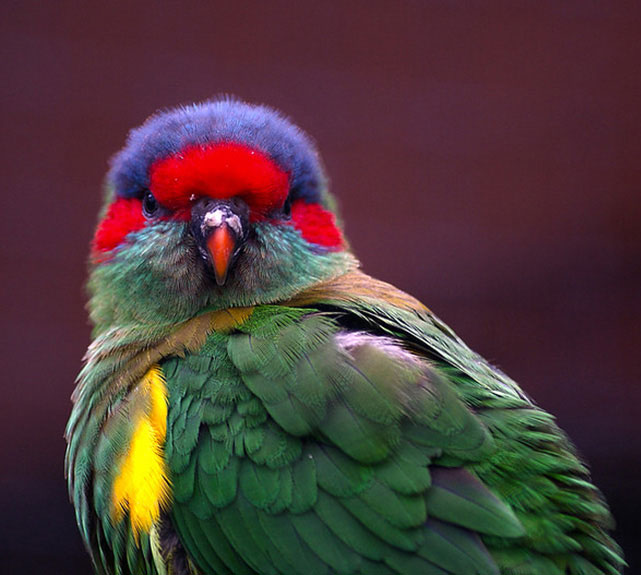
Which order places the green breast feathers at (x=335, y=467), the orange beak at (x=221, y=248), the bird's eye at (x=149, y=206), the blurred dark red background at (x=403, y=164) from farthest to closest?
1. the blurred dark red background at (x=403, y=164)
2. the bird's eye at (x=149, y=206)
3. the orange beak at (x=221, y=248)
4. the green breast feathers at (x=335, y=467)

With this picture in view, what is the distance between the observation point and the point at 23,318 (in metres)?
2.68

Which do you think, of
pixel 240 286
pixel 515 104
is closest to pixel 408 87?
pixel 515 104

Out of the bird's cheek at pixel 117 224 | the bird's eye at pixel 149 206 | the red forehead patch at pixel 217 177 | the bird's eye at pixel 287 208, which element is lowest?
the bird's cheek at pixel 117 224

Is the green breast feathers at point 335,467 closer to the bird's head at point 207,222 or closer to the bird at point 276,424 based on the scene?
the bird at point 276,424

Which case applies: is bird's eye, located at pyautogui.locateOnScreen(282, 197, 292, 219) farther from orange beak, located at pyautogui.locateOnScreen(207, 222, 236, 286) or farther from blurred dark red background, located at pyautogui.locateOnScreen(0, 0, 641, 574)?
blurred dark red background, located at pyautogui.locateOnScreen(0, 0, 641, 574)

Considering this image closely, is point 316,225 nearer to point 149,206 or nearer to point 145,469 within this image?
point 149,206

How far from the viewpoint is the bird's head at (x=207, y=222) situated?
1632 millimetres

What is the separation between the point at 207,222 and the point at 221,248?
6 cm

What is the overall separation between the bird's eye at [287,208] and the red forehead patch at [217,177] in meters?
Result: 0.07

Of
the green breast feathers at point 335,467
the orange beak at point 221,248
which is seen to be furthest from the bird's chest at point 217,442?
the orange beak at point 221,248

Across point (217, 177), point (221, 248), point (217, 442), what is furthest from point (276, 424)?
point (217, 177)

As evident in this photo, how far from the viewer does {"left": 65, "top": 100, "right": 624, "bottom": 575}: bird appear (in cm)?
133

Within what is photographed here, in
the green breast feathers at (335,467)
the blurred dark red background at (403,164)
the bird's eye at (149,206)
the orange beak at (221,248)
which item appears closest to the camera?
the green breast feathers at (335,467)

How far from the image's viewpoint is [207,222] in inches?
62.3
